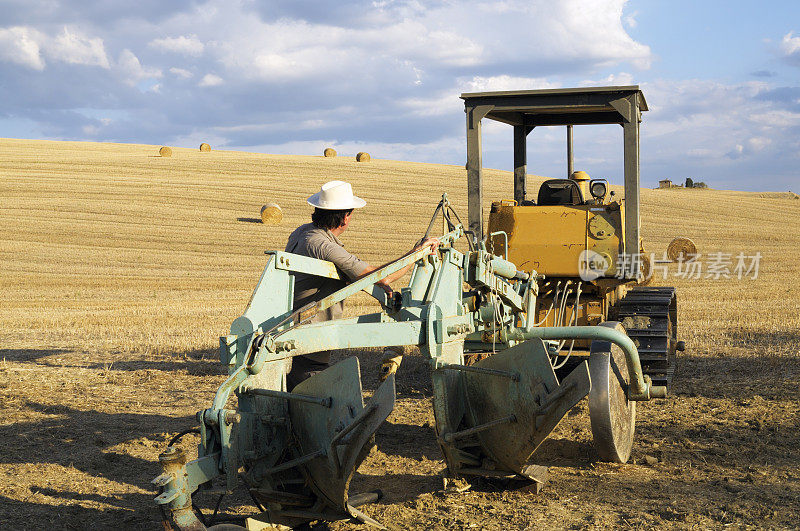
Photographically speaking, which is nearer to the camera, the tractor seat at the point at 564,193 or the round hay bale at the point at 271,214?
the tractor seat at the point at 564,193

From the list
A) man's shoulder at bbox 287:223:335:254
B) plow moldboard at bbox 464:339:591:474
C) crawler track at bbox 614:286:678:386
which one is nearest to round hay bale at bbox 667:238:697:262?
crawler track at bbox 614:286:678:386

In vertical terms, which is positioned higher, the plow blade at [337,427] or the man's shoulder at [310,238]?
the man's shoulder at [310,238]

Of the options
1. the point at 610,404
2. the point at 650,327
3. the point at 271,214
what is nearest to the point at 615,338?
the point at 610,404

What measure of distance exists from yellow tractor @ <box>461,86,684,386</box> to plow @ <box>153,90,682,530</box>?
4.37 ft

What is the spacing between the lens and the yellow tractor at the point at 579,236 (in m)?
7.80

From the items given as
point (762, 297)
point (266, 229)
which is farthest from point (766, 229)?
point (266, 229)

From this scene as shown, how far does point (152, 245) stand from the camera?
24.9 m

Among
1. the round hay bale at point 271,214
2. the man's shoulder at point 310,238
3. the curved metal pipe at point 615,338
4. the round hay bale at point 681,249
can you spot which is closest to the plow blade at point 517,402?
the curved metal pipe at point 615,338

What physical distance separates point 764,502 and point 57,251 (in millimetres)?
22064

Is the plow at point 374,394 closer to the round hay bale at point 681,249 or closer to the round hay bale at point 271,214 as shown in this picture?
the round hay bale at point 681,249

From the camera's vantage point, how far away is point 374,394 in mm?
4230

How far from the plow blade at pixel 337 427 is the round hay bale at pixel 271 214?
2360 cm

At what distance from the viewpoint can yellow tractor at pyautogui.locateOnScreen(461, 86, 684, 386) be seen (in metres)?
7.80

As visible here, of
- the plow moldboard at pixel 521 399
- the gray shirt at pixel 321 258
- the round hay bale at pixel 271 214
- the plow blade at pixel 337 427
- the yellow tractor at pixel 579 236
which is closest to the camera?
the plow blade at pixel 337 427
